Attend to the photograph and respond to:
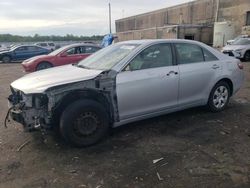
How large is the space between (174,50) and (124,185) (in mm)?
2864

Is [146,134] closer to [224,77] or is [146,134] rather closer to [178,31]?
[224,77]

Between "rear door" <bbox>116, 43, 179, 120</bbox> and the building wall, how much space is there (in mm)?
31000

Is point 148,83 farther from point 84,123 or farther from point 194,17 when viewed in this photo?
point 194,17

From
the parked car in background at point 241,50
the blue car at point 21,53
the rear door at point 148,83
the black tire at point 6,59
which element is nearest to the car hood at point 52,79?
the rear door at point 148,83

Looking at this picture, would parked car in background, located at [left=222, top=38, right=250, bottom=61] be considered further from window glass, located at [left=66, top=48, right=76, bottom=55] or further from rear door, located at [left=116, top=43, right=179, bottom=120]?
rear door, located at [left=116, top=43, right=179, bottom=120]

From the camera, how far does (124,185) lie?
3.39 m

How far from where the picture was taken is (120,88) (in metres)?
4.57

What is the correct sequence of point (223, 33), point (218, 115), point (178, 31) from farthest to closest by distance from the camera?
point (178, 31)
point (223, 33)
point (218, 115)

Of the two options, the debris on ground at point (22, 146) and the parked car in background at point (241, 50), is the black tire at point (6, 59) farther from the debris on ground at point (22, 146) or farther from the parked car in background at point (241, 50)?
the debris on ground at point (22, 146)

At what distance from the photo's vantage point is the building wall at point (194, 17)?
36.1 m

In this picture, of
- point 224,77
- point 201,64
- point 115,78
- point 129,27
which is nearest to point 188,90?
point 201,64

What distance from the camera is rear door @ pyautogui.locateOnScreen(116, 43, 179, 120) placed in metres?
4.66

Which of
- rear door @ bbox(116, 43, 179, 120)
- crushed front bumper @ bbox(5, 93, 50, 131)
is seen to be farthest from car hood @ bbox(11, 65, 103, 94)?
rear door @ bbox(116, 43, 179, 120)

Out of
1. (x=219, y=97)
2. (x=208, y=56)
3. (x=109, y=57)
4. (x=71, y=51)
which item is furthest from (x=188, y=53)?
(x=71, y=51)
